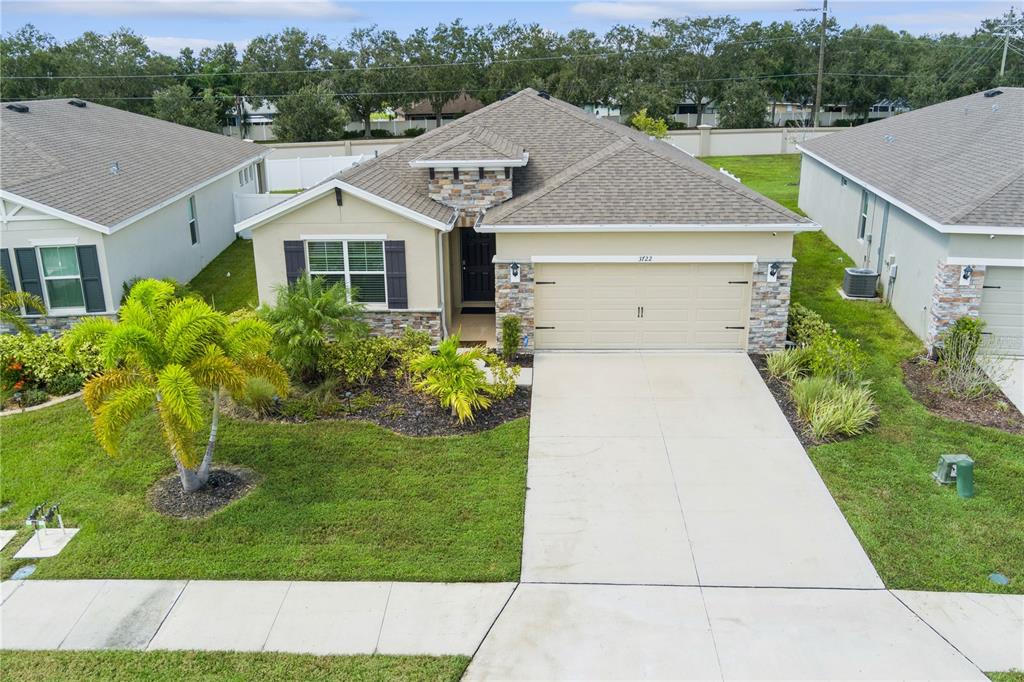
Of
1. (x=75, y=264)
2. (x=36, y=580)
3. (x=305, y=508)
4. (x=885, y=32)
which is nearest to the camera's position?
(x=36, y=580)

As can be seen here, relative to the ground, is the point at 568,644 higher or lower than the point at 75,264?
lower

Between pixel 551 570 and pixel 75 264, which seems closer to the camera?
pixel 551 570

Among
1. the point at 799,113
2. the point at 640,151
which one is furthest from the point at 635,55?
the point at 640,151

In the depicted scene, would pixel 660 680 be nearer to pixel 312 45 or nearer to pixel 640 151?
pixel 640 151

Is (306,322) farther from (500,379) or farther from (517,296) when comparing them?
(517,296)

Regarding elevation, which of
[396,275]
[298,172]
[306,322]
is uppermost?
[298,172]

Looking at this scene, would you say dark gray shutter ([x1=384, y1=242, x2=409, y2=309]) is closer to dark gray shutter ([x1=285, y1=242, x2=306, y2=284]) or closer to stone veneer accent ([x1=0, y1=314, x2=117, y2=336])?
dark gray shutter ([x1=285, y1=242, x2=306, y2=284])

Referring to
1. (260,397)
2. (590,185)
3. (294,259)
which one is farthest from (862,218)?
(260,397)
